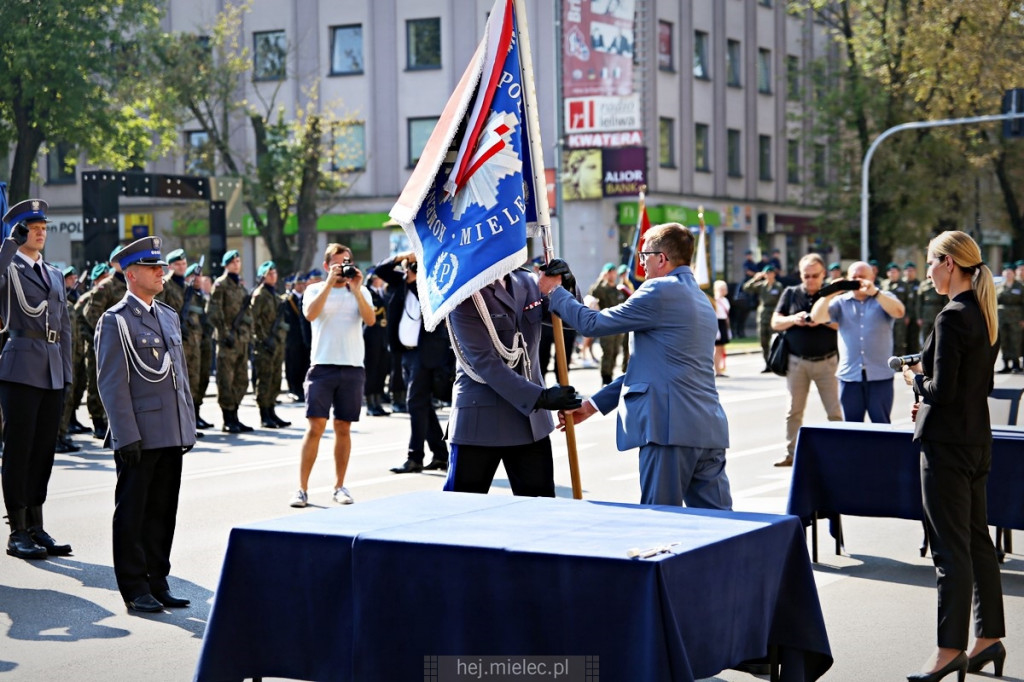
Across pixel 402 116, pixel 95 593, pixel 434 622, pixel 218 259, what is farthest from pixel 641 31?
pixel 434 622

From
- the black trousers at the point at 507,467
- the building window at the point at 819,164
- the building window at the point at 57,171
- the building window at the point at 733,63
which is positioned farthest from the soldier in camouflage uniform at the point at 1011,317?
the building window at the point at 57,171

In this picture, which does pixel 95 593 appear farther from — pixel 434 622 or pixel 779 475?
pixel 779 475

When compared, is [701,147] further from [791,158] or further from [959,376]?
[959,376]

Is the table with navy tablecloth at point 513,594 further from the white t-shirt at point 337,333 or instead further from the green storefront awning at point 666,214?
the green storefront awning at point 666,214

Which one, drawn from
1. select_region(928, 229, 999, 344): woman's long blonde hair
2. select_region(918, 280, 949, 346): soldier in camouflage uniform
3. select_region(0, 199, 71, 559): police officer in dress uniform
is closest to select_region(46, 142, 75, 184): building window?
select_region(918, 280, 949, 346): soldier in camouflage uniform

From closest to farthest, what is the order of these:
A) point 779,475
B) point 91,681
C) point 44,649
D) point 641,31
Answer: point 91,681, point 44,649, point 779,475, point 641,31

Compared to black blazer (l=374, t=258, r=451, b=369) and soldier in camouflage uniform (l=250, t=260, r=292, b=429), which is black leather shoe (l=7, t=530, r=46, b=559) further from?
soldier in camouflage uniform (l=250, t=260, r=292, b=429)

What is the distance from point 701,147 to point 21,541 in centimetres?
4291

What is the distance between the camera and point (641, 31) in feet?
150

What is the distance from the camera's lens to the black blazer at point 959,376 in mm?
6172

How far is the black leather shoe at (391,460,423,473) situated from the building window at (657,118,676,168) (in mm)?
34771

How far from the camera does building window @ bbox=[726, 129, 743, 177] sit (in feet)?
173

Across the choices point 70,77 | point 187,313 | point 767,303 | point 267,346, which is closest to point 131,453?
point 187,313

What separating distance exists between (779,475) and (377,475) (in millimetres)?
3697
